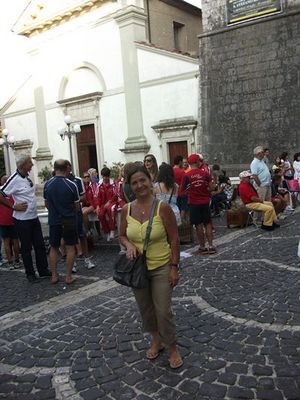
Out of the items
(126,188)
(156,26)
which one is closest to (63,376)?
(126,188)

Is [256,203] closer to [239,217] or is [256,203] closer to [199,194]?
[239,217]

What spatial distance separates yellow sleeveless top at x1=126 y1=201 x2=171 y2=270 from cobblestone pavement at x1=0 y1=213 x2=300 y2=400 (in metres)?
0.93

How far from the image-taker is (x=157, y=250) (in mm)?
3711

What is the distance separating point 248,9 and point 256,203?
10.5 metres

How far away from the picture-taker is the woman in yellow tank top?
12.0 ft

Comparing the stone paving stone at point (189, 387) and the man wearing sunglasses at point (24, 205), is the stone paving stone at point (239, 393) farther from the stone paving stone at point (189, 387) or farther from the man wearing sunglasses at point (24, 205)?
the man wearing sunglasses at point (24, 205)

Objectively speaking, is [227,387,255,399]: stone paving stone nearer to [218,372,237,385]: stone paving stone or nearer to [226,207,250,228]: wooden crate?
[218,372,237,385]: stone paving stone

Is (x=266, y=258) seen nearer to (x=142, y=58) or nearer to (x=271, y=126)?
(x=271, y=126)

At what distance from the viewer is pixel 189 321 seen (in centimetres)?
475

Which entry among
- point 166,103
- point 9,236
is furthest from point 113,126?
point 9,236

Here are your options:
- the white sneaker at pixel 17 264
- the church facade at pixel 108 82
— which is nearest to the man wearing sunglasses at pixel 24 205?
the white sneaker at pixel 17 264

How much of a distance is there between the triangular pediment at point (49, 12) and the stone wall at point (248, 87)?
736cm

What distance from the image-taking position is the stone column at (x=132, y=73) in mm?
20656

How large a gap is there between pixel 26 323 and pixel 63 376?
1580 mm
